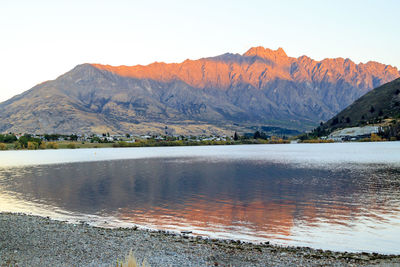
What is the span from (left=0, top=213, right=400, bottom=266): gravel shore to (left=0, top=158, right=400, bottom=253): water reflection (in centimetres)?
337

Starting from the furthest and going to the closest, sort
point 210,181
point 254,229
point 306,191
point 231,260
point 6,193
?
point 210,181 → point 6,193 → point 306,191 → point 254,229 → point 231,260

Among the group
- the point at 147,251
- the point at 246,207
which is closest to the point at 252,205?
the point at 246,207

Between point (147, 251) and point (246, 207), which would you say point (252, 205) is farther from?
point (147, 251)

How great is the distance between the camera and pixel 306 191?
50.7 metres

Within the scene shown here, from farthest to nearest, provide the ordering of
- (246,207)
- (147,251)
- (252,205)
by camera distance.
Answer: (252,205) < (246,207) < (147,251)

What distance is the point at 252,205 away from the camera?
40406mm

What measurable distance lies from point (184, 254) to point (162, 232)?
22.9 feet

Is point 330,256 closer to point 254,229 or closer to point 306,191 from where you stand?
point 254,229

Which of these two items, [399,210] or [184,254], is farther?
[399,210]

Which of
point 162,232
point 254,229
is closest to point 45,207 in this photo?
point 162,232

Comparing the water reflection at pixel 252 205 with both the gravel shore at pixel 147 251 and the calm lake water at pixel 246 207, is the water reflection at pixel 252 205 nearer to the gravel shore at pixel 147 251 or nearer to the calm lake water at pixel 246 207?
the calm lake water at pixel 246 207

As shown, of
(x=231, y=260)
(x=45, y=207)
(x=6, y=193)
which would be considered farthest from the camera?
(x=6, y=193)

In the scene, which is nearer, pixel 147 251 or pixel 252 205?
pixel 147 251

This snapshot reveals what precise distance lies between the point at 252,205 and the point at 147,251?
21224 mm
